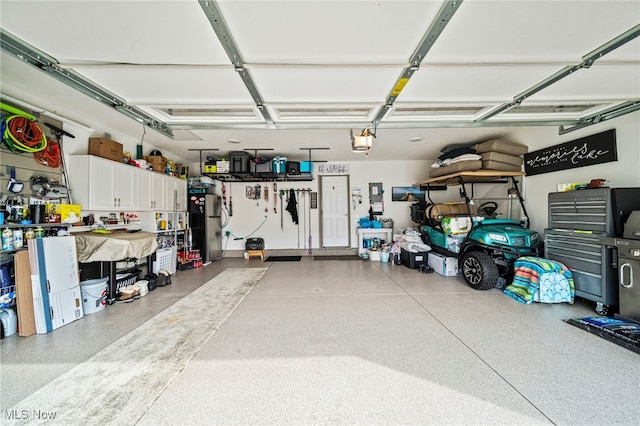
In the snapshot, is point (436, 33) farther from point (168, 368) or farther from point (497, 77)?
point (168, 368)

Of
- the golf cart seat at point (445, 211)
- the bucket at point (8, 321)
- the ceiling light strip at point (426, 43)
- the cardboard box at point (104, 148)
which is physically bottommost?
the bucket at point (8, 321)

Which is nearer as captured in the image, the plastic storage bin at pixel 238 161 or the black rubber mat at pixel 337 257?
the plastic storage bin at pixel 238 161

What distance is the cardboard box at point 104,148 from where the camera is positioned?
343cm

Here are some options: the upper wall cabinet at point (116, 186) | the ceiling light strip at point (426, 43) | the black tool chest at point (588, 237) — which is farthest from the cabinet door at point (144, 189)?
the black tool chest at point (588, 237)

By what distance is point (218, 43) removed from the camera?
1.77 meters

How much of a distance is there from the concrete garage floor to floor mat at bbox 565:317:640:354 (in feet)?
0.34

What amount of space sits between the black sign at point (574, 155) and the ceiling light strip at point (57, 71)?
229 inches

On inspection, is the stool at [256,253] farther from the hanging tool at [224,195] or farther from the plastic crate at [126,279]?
the plastic crate at [126,279]

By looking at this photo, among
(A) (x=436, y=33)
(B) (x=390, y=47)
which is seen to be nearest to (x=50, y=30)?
(B) (x=390, y=47)

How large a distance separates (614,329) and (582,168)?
226cm

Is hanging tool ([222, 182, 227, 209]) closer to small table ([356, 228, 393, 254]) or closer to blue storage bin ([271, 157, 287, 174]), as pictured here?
blue storage bin ([271, 157, 287, 174])

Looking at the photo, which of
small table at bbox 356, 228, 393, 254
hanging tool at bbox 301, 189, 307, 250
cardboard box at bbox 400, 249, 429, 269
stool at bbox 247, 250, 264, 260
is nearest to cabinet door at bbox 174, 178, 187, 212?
stool at bbox 247, 250, 264, 260

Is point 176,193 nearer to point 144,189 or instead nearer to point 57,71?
point 144,189

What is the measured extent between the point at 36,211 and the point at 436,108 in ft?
15.7
